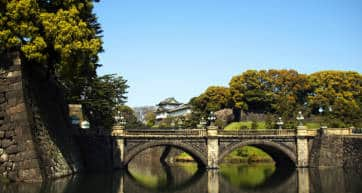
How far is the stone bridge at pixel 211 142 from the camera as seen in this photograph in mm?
52062

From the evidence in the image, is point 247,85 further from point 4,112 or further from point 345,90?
point 4,112

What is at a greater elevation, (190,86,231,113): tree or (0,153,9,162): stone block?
(190,86,231,113): tree

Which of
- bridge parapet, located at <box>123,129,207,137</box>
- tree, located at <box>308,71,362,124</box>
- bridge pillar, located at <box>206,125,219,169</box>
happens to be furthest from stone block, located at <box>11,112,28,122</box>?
tree, located at <box>308,71,362,124</box>

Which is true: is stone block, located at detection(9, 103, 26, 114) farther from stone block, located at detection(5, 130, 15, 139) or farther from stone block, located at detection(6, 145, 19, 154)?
stone block, located at detection(6, 145, 19, 154)

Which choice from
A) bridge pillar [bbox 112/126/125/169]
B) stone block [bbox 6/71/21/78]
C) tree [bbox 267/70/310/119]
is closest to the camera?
stone block [bbox 6/71/21/78]

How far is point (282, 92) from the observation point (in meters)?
96.5

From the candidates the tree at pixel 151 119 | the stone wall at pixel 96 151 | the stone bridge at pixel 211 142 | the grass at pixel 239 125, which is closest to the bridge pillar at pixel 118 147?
the stone bridge at pixel 211 142

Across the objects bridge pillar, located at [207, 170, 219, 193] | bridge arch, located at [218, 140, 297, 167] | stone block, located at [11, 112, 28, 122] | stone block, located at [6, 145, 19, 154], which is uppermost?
stone block, located at [11, 112, 28, 122]

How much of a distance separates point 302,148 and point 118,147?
2085 centimetres

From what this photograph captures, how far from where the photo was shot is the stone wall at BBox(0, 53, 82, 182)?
30.9 m

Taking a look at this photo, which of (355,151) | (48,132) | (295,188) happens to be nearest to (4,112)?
(48,132)

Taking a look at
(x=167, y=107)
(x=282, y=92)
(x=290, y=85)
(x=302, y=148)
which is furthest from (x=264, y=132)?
(x=167, y=107)

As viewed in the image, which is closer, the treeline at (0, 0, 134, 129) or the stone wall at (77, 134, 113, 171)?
the treeline at (0, 0, 134, 129)

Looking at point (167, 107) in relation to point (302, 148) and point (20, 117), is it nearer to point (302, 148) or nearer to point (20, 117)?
point (302, 148)
